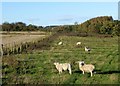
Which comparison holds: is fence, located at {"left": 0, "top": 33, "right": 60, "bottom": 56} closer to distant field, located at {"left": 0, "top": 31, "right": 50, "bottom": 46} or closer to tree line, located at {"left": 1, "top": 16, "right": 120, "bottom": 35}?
distant field, located at {"left": 0, "top": 31, "right": 50, "bottom": 46}

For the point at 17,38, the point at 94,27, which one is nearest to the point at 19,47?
the point at 17,38

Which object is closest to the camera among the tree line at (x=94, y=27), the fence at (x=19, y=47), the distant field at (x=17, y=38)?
the fence at (x=19, y=47)

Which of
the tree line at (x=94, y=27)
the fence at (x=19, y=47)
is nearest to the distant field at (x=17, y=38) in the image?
the fence at (x=19, y=47)

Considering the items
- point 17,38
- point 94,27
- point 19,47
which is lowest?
point 17,38

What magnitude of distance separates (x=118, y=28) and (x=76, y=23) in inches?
1791

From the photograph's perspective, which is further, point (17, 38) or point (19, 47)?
point (17, 38)

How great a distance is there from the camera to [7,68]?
Result: 75.3 feet

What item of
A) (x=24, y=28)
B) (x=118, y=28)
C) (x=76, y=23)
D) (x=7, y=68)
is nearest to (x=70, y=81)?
(x=7, y=68)

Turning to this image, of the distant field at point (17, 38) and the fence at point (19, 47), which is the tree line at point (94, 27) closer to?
the distant field at point (17, 38)

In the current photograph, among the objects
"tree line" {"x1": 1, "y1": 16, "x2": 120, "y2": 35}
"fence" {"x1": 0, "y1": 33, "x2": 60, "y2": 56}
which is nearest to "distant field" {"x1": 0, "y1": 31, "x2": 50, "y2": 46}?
"fence" {"x1": 0, "y1": 33, "x2": 60, "y2": 56}

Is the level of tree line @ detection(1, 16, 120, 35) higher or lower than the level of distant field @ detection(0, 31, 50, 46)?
higher

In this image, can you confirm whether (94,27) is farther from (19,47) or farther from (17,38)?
(19,47)

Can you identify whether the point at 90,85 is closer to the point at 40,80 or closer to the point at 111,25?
the point at 40,80

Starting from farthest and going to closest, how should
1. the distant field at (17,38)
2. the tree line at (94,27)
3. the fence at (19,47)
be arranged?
the tree line at (94,27) → the distant field at (17,38) → the fence at (19,47)
